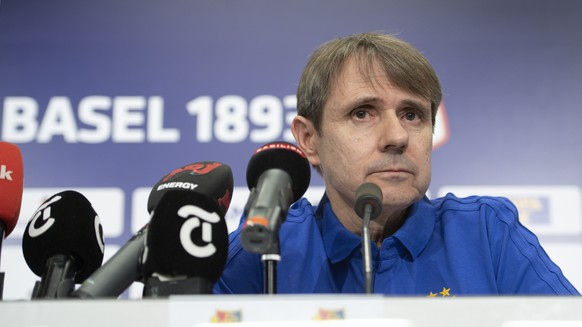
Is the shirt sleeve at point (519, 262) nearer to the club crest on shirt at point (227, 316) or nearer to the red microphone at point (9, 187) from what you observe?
the club crest on shirt at point (227, 316)

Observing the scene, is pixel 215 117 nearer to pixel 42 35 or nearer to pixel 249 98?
pixel 249 98

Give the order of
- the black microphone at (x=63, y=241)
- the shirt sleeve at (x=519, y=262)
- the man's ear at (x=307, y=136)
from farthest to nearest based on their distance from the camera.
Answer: the man's ear at (x=307, y=136)
the shirt sleeve at (x=519, y=262)
the black microphone at (x=63, y=241)

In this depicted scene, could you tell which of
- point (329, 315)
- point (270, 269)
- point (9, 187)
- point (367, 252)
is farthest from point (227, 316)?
point (9, 187)

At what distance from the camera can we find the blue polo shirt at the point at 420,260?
164 cm

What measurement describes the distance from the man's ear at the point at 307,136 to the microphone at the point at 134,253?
0.62m

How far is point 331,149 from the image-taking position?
1.78m

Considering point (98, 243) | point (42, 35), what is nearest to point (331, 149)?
point (98, 243)

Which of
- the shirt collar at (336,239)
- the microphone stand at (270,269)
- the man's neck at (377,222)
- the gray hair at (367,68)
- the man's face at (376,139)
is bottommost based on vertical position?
the microphone stand at (270,269)

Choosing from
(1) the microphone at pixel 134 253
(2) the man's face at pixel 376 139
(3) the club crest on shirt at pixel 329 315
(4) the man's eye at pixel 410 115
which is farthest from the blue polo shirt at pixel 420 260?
(3) the club crest on shirt at pixel 329 315

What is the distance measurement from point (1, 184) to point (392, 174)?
2.68 ft

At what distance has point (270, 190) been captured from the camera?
1.12m

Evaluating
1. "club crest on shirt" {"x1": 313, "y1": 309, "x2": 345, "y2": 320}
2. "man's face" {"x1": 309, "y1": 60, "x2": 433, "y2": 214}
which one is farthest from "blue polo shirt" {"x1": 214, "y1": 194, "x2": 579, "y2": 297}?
"club crest on shirt" {"x1": 313, "y1": 309, "x2": 345, "y2": 320}

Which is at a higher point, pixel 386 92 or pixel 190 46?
pixel 190 46

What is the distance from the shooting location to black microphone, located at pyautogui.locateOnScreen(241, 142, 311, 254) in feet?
3.40
